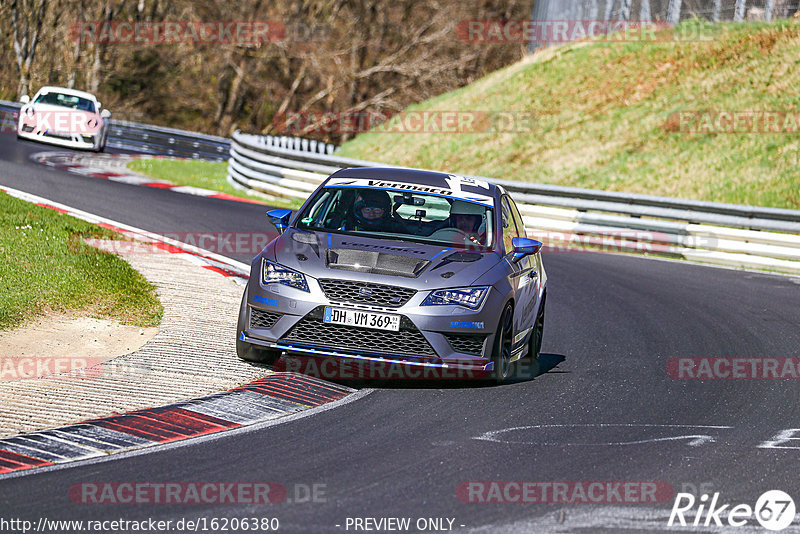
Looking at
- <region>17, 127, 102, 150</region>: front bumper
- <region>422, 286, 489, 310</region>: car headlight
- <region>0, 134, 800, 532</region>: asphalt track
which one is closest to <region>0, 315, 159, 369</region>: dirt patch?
<region>0, 134, 800, 532</region>: asphalt track

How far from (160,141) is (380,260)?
29.0 m

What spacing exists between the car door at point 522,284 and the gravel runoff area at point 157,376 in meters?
2.05

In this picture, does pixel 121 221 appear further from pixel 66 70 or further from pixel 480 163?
pixel 66 70

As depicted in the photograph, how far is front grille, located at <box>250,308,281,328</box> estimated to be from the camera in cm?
853

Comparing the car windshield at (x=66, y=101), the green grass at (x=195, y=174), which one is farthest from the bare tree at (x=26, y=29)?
the green grass at (x=195, y=174)

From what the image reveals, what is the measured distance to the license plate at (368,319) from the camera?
828 cm

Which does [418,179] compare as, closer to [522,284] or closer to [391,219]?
[391,219]

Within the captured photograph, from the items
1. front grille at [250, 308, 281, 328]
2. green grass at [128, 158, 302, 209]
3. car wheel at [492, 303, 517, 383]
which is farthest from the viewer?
green grass at [128, 158, 302, 209]

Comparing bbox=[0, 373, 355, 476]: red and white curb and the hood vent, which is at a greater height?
the hood vent

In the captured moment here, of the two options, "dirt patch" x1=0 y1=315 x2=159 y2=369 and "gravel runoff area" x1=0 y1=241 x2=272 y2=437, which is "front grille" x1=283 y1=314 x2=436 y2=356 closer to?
"gravel runoff area" x1=0 y1=241 x2=272 y2=437

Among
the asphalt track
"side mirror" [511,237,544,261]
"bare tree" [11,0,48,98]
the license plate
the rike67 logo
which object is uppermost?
"bare tree" [11,0,48,98]

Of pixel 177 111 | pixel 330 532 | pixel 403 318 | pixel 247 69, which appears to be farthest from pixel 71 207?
pixel 177 111

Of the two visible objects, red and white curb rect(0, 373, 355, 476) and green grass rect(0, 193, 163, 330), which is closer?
red and white curb rect(0, 373, 355, 476)

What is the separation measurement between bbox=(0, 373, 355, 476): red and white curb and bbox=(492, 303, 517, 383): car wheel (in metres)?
1.15
